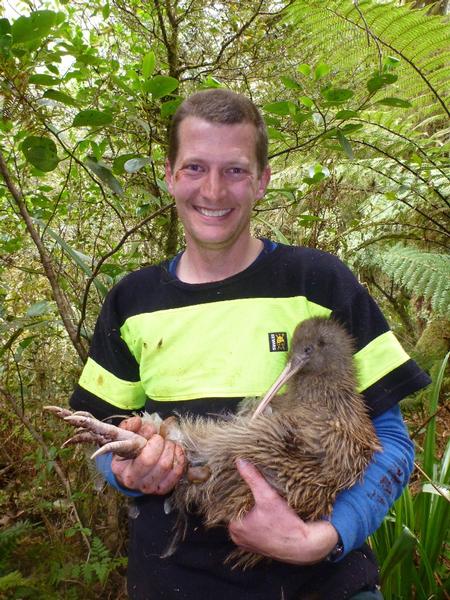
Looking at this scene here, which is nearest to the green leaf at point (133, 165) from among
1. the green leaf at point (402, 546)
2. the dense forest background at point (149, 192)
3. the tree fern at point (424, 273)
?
the dense forest background at point (149, 192)

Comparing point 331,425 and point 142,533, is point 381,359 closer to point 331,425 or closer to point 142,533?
point 331,425

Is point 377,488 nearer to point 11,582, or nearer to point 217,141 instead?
point 217,141

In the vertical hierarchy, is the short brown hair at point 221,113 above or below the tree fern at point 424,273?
above

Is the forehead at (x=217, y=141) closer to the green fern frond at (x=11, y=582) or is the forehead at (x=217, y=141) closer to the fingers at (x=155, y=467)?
the fingers at (x=155, y=467)

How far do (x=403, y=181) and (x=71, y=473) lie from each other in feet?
9.17

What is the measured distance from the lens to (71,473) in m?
2.94

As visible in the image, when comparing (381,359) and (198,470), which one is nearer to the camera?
(198,470)

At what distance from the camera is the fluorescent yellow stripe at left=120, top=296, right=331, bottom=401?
5.70ft

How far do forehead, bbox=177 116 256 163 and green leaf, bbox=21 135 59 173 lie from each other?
0.48 meters

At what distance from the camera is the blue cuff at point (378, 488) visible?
4.90ft

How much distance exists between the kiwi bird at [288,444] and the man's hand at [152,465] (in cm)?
4

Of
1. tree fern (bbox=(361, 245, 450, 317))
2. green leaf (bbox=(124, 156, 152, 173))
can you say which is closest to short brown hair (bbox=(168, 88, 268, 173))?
green leaf (bbox=(124, 156, 152, 173))

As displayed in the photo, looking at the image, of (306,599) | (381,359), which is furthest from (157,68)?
(306,599)

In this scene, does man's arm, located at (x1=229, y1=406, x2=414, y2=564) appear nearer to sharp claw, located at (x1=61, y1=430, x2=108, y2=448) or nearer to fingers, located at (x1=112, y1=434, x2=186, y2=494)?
fingers, located at (x1=112, y1=434, x2=186, y2=494)
